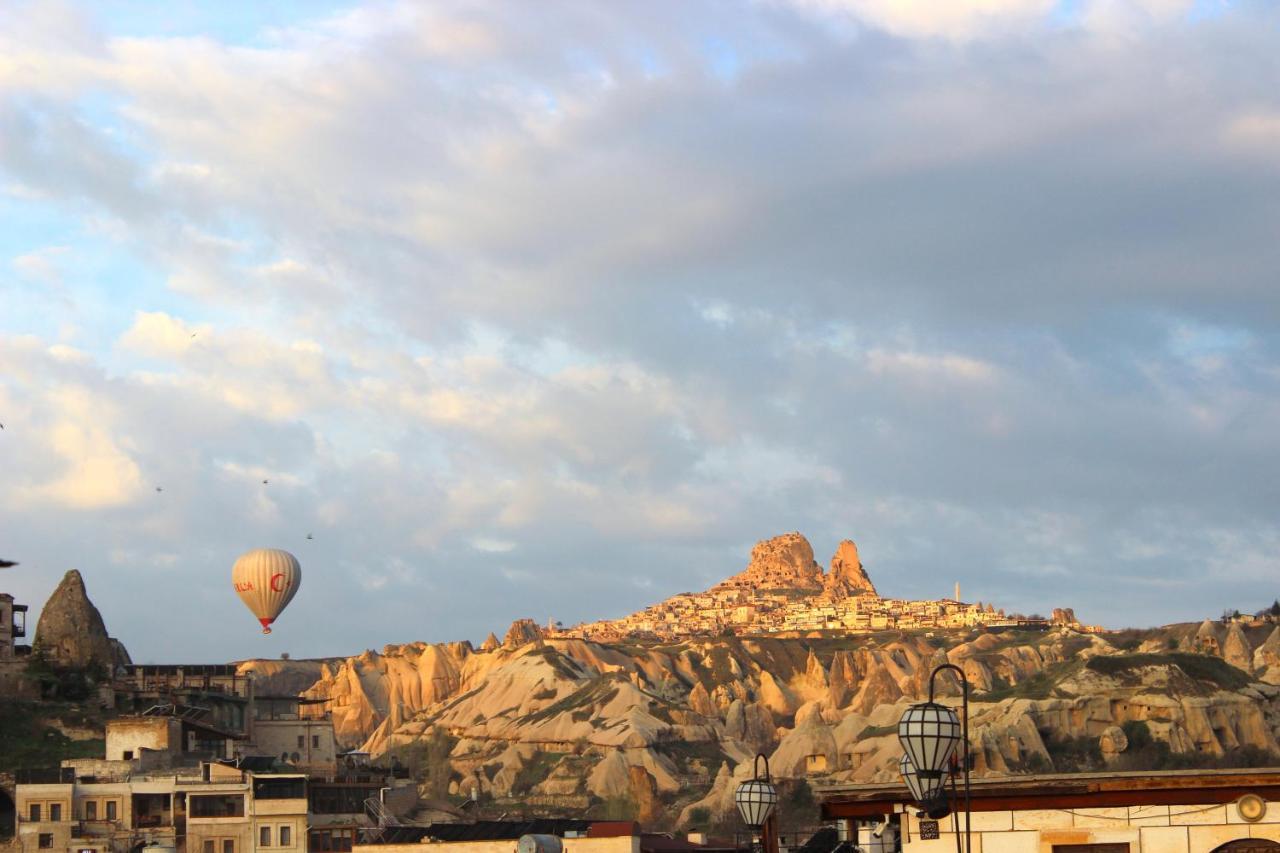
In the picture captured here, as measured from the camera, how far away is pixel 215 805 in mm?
89625

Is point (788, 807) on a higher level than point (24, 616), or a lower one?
lower

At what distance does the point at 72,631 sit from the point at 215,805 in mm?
41326

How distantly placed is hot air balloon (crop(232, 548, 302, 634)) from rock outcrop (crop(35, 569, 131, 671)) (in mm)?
10152

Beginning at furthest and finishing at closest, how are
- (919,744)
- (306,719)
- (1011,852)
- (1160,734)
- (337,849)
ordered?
(1160,734) < (306,719) < (337,849) < (1011,852) < (919,744)

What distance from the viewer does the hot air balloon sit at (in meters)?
134

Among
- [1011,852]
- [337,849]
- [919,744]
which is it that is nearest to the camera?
[919,744]

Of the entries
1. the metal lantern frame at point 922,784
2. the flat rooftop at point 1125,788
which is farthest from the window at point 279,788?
the metal lantern frame at point 922,784

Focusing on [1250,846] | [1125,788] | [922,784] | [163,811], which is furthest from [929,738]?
[163,811]

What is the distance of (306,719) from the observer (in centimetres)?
12462

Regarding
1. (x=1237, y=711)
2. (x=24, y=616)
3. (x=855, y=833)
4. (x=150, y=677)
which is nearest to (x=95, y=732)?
(x=150, y=677)

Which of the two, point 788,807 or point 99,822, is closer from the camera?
point 99,822

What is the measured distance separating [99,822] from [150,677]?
34922 millimetres

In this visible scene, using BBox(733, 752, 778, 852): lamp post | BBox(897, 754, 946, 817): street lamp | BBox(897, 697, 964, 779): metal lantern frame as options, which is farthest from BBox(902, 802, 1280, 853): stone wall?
BBox(733, 752, 778, 852): lamp post

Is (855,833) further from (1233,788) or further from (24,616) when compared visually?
(24,616)
